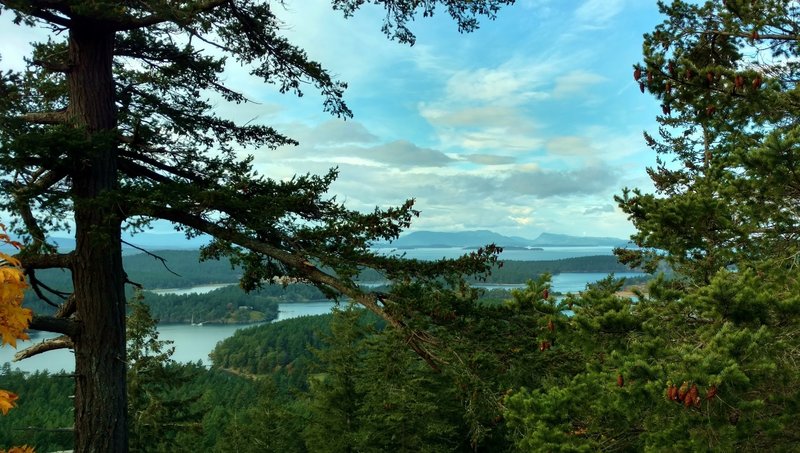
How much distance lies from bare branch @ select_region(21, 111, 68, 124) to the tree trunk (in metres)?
0.13

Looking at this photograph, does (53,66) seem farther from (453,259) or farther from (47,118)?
(453,259)

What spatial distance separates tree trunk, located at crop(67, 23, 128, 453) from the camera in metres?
5.30

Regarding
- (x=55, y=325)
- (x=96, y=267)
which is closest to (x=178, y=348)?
(x=96, y=267)

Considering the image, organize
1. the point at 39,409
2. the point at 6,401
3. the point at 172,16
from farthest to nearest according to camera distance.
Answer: the point at 39,409 → the point at 172,16 → the point at 6,401

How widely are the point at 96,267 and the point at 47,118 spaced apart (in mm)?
1998

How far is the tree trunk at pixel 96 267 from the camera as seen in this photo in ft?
17.4

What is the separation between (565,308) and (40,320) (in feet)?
17.7

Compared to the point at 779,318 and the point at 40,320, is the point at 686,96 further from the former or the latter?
the point at 40,320

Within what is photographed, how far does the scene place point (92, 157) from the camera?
5340 millimetres

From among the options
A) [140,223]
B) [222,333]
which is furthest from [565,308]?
[222,333]

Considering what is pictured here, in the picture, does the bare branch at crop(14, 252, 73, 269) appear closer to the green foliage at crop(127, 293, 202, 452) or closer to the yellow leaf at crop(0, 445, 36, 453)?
the yellow leaf at crop(0, 445, 36, 453)

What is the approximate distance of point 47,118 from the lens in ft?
19.1

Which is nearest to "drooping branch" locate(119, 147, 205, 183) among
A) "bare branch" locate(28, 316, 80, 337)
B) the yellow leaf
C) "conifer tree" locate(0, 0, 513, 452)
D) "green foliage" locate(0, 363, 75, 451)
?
"conifer tree" locate(0, 0, 513, 452)

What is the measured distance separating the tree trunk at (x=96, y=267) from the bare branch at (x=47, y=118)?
0.13 meters
